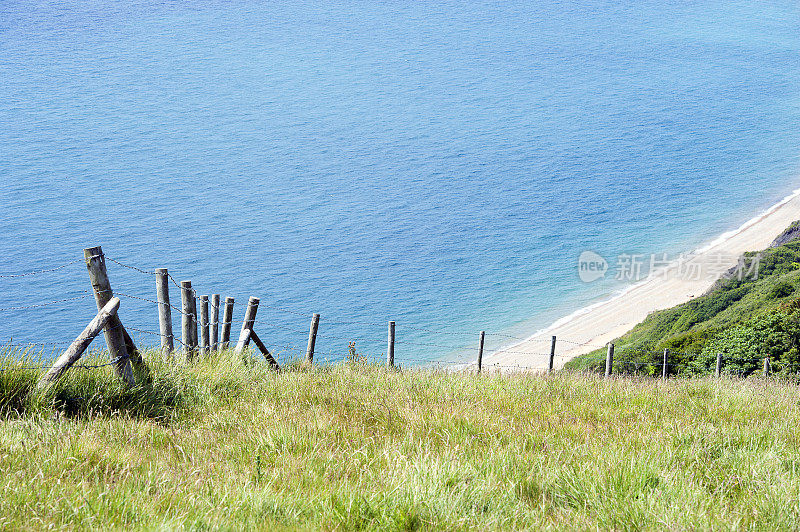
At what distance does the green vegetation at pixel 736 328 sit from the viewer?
52.2ft

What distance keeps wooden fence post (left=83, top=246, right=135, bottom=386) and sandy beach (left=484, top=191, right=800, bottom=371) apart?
25.3 metres

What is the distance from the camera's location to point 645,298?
135 feet

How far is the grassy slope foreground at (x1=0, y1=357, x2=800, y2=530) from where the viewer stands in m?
3.26

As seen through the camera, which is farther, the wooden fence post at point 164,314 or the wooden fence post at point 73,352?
the wooden fence post at point 164,314

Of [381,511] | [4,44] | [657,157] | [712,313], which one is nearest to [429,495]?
[381,511]

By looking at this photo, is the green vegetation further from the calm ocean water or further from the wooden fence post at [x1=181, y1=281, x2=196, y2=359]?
the wooden fence post at [x1=181, y1=281, x2=196, y2=359]

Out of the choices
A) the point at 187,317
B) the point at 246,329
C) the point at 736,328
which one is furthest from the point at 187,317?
the point at 736,328

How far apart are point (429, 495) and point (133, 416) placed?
10.9 ft

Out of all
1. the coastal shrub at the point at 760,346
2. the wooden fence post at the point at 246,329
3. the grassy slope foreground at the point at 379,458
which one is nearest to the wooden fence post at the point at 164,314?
the wooden fence post at the point at 246,329

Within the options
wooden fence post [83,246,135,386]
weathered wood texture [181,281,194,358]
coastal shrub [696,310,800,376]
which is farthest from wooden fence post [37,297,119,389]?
coastal shrub [696,310,800,376]

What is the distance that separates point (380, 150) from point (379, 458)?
7336 centimetres

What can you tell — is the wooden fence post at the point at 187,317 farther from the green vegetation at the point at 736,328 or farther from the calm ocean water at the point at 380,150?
the calm ocean water at the point at 380,150

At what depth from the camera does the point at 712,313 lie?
25.5m

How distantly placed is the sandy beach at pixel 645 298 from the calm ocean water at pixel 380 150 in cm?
226
